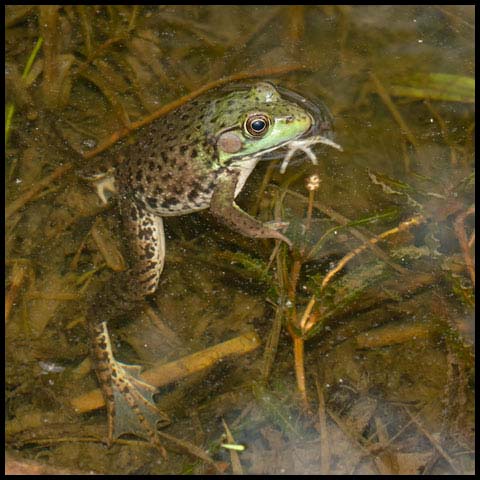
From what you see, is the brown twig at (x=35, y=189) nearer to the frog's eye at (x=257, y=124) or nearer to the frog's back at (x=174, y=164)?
the frog's back at (x=174, y=164)

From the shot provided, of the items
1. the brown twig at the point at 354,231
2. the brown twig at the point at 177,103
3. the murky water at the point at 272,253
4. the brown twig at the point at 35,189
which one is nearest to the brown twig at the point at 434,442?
the murky water at the point at 272,253

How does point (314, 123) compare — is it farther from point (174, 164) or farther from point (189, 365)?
point (189, 365)

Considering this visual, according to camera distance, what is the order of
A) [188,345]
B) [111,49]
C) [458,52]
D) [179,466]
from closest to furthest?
[179,466]
[188,345]
[458,52]
[111,49]

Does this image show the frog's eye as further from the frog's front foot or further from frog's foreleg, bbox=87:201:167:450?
the frog's front foot

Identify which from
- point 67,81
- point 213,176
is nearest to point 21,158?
point 67,81

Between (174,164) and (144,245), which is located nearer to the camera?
(174,164)

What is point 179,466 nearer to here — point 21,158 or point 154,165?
point 154,165

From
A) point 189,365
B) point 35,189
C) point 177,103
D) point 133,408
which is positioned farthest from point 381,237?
point 35,189
